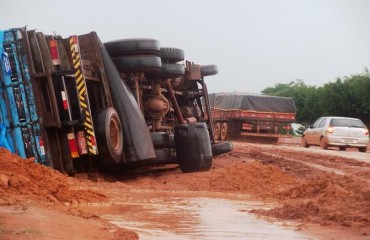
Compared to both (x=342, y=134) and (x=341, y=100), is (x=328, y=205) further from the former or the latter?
(x=341, y=100)

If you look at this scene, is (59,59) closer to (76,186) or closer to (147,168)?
(76,186)

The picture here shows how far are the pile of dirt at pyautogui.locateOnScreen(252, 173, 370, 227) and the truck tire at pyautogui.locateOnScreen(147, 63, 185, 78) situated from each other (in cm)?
Answer: 359

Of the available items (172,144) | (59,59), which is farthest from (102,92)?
(172,144)


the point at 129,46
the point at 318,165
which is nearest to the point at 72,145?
the point at 129,46

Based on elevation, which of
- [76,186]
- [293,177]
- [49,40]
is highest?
[49,40]

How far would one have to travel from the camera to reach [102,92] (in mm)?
10188

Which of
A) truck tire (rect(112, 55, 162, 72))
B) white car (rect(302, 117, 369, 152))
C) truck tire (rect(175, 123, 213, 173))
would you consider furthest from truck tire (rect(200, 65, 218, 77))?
white car (rect(302, 117, 369, 152))

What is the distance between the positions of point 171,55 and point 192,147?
195cm

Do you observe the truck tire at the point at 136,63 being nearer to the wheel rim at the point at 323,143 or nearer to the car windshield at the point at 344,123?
the car windshield at the point at 344,123

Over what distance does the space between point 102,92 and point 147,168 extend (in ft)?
7.68

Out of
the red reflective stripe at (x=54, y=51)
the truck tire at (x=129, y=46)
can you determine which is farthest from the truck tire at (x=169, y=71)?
the red reflective stripe at (x=54, y=51)

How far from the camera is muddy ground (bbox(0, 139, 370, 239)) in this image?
213 inches

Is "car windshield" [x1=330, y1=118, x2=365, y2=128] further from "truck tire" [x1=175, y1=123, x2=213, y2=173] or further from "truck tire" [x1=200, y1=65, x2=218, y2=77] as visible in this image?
"truck tire" [x1=175, y1=123, x2=213, y2=173]

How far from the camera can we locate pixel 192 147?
11.4 m
